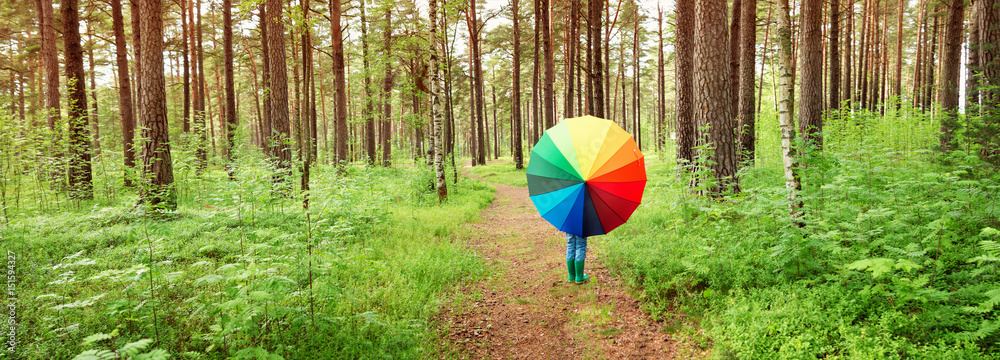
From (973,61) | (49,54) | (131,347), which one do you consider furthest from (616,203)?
(49,54)

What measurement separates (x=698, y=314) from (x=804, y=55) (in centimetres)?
559

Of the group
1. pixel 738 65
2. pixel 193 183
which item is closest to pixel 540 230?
pixel 738 65

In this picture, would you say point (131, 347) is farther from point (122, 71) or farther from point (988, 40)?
point (122, 71)

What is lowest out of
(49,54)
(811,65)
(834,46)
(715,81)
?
(715,81)

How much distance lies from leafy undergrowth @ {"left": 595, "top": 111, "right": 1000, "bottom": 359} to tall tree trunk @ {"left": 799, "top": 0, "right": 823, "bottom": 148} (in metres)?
1.20

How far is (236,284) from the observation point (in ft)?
14.1

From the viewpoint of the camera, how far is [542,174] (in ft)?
14.7

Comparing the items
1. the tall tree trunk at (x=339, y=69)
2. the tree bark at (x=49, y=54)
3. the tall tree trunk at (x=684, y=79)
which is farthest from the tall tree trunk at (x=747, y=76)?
the tree bark at (x=49, y=54)

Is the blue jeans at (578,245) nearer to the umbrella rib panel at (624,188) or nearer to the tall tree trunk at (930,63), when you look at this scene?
the umbrella rib panel at (624,188)

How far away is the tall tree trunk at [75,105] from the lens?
10.0 metres

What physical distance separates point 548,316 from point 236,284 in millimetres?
3703

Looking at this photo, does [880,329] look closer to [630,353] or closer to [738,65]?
[630,353]

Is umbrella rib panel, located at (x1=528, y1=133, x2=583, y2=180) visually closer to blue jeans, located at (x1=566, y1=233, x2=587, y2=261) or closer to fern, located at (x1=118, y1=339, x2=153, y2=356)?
blue jeans, located at (x1=566, y1=233, x2=587, y2=261)

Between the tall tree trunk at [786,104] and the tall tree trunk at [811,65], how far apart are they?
0.27 meters
